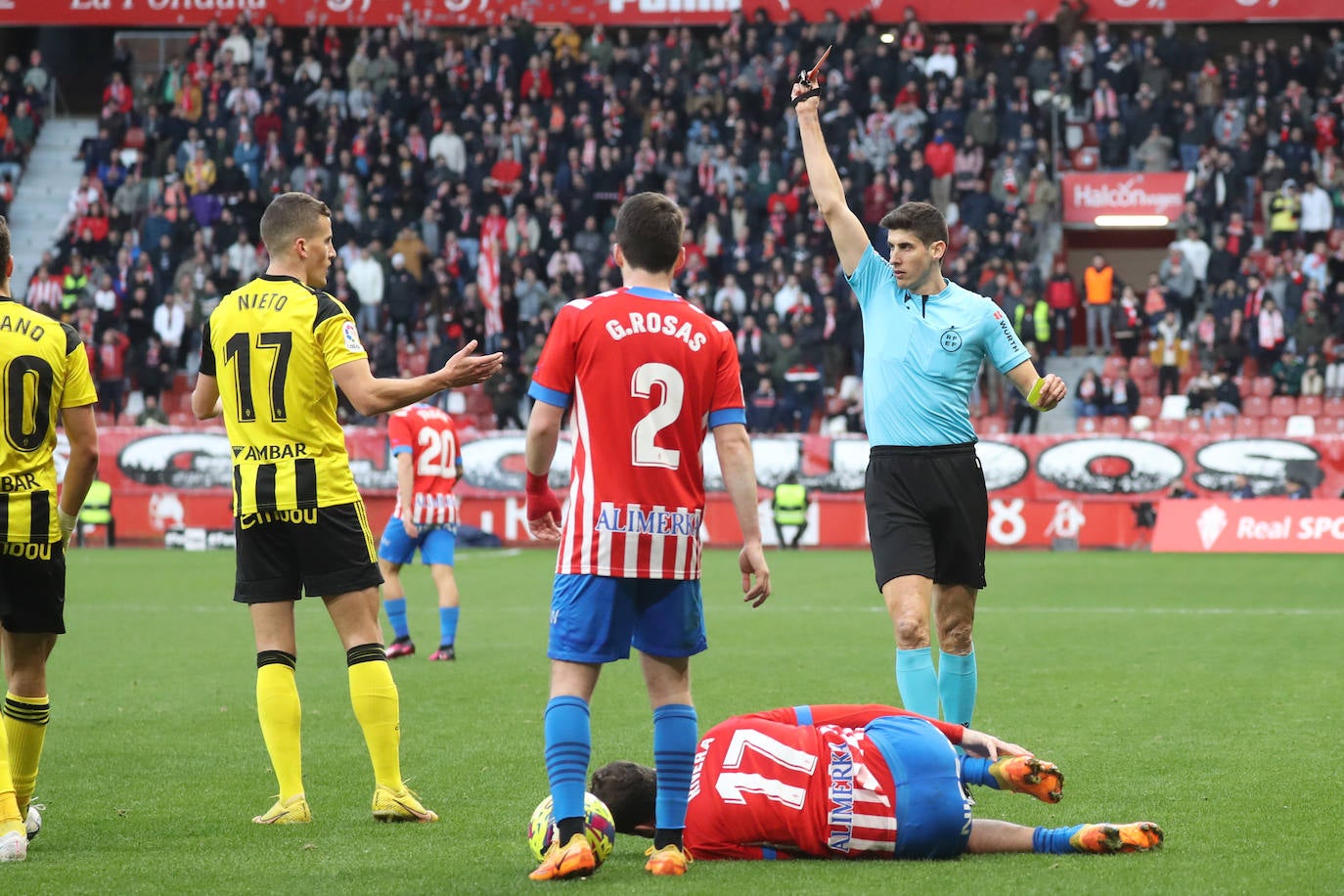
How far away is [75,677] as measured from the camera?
11.1 m

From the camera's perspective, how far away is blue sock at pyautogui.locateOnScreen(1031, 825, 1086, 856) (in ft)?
17.5

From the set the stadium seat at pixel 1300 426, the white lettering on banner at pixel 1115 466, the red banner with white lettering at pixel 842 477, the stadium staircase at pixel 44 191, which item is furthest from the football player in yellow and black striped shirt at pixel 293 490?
the stadium staircase at pixel 44 191

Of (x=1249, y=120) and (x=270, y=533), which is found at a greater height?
(x=1249, y=120)

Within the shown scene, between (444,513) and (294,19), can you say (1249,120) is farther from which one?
(444,513)

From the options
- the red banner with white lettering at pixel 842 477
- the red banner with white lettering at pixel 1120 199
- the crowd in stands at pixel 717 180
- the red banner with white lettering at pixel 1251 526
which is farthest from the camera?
the red banner with white lettering at pixel 1120 199

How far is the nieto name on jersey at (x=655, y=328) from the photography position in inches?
210

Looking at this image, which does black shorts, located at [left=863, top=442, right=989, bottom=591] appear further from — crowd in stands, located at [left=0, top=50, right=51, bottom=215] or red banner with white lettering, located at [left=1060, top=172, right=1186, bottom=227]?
crowd in stands, located at [left=0, top=50, right=51, bottom=215]

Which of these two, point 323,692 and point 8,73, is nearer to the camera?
point 323,692

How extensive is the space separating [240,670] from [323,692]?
1449mm

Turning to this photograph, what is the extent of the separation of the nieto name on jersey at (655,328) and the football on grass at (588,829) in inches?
59.2

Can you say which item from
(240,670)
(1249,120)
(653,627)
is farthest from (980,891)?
(1249,120)

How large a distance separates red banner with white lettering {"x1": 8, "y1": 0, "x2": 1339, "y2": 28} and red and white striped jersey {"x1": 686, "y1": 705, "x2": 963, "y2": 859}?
29.5 meters

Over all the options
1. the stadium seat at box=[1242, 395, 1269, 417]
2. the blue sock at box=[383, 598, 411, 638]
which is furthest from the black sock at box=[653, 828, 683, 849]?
the stadium seat at box=[1242, 395, 1269, 417]

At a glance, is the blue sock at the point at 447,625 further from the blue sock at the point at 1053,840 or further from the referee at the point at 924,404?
the blue sock at the point at 1053,840
